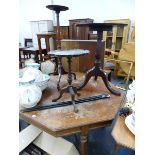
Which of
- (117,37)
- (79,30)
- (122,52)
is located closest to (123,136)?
(122,52)

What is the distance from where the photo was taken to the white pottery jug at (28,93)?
1.00m

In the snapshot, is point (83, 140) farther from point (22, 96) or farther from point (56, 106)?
point (22, 96)

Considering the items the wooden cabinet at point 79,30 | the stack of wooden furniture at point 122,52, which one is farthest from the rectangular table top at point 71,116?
the wooden cabinet at point 79,30

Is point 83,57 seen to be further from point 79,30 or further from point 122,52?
point 79,30

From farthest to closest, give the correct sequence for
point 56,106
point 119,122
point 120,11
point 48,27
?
point 48,27, point 120,11, point 56,106, point 119,122

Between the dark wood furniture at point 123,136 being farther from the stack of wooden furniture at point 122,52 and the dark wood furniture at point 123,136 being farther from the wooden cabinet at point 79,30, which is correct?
the wooden cabinet at point 79,30

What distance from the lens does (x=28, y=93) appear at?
39.7 inches

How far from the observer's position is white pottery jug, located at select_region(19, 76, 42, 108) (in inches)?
39.4

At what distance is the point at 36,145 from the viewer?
3.73 feet

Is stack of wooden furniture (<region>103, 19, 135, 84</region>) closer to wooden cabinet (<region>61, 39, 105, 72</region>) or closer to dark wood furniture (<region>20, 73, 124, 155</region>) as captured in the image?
wooden cabinet (<region>61, 39, 105, 72</region>)
